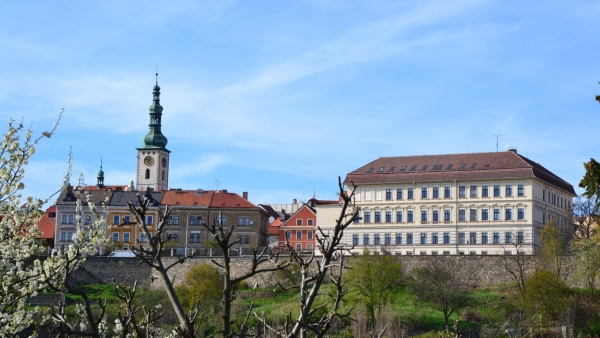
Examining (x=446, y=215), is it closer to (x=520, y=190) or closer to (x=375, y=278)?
(x=520, y=190)

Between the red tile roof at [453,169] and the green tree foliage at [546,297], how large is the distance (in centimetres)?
1858

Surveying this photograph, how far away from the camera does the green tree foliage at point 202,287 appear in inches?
2494

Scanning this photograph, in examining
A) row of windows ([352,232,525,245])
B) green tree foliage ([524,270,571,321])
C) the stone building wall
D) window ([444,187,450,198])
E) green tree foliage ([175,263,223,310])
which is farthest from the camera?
window ([444,187,450,198])

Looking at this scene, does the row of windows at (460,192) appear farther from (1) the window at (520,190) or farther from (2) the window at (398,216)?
(2) the window at (398,216)

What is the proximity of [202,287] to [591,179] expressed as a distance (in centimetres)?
4675

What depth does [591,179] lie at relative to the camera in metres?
20.4

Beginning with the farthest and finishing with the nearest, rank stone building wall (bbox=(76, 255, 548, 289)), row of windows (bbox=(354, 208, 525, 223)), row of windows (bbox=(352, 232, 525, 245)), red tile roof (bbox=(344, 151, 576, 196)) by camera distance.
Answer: red tile roof (bbox=(344, 151, 576, 196)), row of windows (bbox=(354, 208, 525, 223)), row of windows (bbox=(352, 232, 525, 245)), stone building wall (bbox=(76, 255, 548, 289))

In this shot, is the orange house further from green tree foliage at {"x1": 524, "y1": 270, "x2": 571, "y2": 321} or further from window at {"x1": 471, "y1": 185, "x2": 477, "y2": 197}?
green tree foliage at {"x1": 524, "y1": 270, "x2": 571, "y2": 321}

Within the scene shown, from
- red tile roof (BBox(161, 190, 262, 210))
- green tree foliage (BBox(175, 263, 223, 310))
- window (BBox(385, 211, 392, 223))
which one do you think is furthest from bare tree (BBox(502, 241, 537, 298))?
red tile roof (BBox(161, 190, 262, 210))

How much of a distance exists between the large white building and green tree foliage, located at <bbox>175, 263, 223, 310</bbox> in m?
12.7

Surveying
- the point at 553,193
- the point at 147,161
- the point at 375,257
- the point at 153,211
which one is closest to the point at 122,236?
the point at 153,211

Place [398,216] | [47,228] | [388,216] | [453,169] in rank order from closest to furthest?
[453,169], [398,216], [388,216], [47,228]

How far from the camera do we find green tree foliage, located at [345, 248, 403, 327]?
58844mm

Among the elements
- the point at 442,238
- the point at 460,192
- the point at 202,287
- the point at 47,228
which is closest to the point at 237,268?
the point at 202,287
